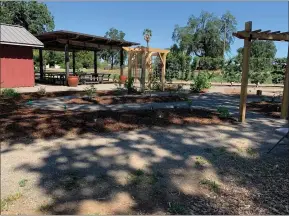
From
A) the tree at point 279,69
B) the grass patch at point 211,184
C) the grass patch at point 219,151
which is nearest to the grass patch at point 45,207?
the grass patch at point 211,184

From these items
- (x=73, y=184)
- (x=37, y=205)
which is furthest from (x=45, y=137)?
(x=37, y=205)

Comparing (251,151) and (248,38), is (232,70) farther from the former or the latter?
(251,151)

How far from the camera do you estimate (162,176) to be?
3.37 metres

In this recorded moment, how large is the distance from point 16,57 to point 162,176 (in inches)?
566

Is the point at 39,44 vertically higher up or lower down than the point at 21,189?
higher up

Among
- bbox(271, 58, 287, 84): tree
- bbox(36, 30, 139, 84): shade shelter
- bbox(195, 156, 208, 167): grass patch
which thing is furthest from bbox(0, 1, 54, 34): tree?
bbox(195, 156, 208, 167): grass patch

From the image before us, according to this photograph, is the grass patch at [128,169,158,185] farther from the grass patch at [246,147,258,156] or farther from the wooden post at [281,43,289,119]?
the wooden post at [281,43,289,119]

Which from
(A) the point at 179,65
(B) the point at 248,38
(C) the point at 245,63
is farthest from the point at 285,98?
(A) the point at 179,65

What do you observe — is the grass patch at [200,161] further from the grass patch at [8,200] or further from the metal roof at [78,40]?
the metal roof at [78,40]

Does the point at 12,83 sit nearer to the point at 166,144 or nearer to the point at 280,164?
the point at 166,144

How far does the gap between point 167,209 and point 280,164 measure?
2171 mm

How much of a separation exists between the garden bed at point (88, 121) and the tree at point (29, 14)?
108 feet

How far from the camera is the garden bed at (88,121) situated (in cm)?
443

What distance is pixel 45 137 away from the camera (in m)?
4.32
